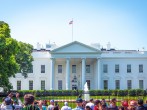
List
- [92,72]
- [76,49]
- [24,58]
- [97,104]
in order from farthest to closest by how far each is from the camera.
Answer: [92,72] < [76,49] < [24,58] < [97,104]

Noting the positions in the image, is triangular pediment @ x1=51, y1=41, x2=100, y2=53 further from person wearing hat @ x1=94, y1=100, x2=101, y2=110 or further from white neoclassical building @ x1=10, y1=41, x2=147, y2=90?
person wearing hat @ x1=94, y1=100, x2=101, y2=110

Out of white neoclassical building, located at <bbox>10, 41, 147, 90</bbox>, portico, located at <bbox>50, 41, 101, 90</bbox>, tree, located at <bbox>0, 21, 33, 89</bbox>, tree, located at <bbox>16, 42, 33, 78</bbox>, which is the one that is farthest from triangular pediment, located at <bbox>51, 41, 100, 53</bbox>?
tree, located at <bbox>0, 21, 33, 89</bbox>

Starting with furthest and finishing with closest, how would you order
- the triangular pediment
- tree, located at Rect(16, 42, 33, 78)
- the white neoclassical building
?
the white neoclassical building → the triangular pediment → tree, located at Rect(16, 42, 33, 78)

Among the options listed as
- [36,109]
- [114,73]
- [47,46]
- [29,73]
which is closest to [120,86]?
[114,73]

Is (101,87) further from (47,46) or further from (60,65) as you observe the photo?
(47,46)

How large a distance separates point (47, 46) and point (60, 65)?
2065 centimetres

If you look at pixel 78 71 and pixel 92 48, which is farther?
pixel 78 71

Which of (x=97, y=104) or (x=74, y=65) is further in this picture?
(x=74, y=65)

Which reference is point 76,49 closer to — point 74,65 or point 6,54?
point 74,65

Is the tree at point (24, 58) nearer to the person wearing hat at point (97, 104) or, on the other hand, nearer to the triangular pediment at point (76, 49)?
the triangular pediment at point (76, 49)

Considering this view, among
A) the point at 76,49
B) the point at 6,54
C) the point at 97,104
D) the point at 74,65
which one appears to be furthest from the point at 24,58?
the point at 97,104

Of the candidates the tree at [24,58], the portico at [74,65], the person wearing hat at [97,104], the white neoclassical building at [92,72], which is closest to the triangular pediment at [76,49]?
the portico at [74,65]

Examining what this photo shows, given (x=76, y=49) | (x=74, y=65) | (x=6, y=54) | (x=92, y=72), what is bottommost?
(x=92, y=72)

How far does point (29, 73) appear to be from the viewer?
262ft
